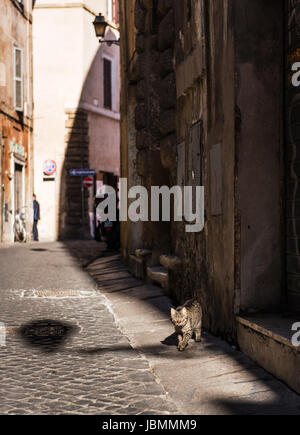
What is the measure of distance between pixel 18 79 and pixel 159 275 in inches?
639

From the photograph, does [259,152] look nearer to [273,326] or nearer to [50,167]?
[273,326]

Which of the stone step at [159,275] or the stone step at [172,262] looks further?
the stone step at [159,275]

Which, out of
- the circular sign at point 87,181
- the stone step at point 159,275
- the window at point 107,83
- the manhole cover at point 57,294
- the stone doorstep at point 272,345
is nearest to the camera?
the stone doorstep at point 272,345

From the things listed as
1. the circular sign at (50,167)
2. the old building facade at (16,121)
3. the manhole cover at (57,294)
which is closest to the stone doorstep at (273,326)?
the manhole cover at (57,294)

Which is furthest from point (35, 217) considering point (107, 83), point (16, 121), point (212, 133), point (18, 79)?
point (212, 133)

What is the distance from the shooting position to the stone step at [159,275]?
8.65m

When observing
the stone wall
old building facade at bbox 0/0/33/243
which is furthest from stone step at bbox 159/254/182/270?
old building facade at bbox 0/0/33/243

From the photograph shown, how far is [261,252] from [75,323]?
8.36ft

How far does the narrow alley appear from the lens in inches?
160

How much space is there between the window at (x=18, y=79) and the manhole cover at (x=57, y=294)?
14.8 metres

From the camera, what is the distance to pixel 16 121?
23828mm

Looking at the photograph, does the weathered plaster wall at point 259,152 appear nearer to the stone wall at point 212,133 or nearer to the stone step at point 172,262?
the stone wall at point 212,133

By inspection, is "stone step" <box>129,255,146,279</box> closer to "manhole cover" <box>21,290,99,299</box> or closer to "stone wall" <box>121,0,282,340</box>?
"manhole cover" <box>21,290,99,299</box>

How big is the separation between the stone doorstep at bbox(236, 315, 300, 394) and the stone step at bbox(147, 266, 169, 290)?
11.0 ft
